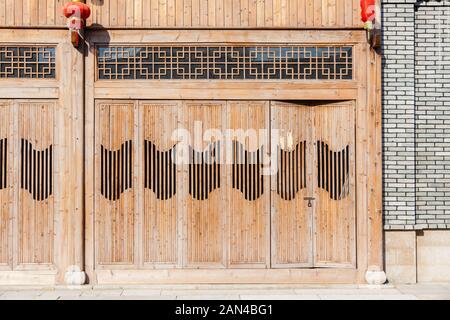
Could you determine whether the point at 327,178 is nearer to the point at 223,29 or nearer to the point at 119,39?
the point at 223,29

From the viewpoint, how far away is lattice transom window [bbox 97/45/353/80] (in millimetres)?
8656

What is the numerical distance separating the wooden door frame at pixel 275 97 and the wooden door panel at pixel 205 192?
0.20m

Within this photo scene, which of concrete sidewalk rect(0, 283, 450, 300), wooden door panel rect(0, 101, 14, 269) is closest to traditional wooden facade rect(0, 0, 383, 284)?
wooden door panel rect(0, 101, 14, 269)

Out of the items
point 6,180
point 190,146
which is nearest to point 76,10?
point 190,146

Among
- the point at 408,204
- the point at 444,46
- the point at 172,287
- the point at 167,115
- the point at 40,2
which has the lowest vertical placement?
the point at 172,287

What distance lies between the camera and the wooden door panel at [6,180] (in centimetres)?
855

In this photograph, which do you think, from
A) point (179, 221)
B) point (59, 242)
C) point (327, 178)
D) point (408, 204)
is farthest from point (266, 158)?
point (59, 242)

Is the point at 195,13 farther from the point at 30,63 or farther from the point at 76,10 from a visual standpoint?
the point at 30,63

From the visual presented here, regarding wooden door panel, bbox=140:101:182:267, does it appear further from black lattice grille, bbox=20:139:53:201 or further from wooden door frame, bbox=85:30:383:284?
black lattice grille, bbox=20:139:53:201

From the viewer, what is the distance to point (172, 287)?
27.6ft

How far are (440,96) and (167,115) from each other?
441cm

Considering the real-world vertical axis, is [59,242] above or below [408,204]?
below

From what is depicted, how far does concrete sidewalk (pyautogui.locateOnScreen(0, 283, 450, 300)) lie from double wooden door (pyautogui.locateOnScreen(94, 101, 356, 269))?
389 millimetres

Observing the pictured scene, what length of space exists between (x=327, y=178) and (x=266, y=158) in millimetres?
1033
